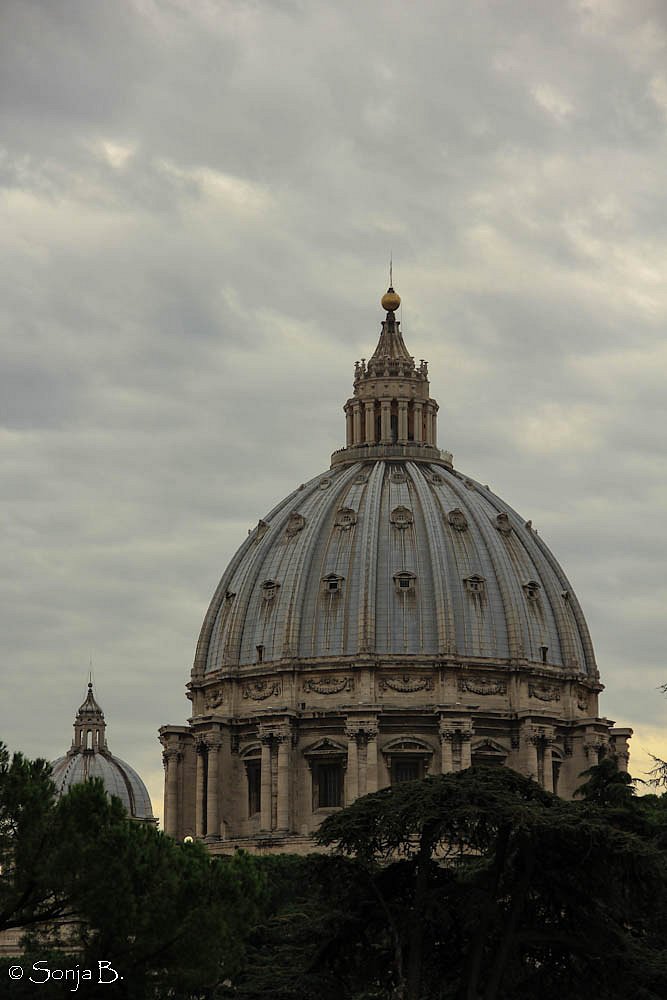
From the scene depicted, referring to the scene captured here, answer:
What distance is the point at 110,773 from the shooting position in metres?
154

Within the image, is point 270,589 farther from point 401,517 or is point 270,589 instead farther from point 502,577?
point 502,577

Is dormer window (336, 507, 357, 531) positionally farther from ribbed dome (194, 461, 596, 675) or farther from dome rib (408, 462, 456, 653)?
dome rib (408, 462, 456, 653)

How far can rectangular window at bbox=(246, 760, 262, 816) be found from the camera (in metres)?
121

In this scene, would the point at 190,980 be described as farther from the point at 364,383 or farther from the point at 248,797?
the point at 364,383

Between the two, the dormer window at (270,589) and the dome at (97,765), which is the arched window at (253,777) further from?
the dome at (97,765)

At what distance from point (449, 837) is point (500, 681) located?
66.0 m

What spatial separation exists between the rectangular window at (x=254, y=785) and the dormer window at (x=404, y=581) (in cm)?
1183

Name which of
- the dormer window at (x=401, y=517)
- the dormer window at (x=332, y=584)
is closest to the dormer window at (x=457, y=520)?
the dormer window at (x=401, y=517)

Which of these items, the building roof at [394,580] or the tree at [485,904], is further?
the building roof at [394,580]

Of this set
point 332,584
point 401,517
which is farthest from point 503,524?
point 332,584

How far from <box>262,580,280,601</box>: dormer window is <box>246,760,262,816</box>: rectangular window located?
9.07 metres

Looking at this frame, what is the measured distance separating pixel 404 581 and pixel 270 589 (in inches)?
293

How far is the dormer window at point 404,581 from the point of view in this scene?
123 meters

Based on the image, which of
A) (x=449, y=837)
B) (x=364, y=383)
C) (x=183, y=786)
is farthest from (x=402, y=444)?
(x=449, y=837)
